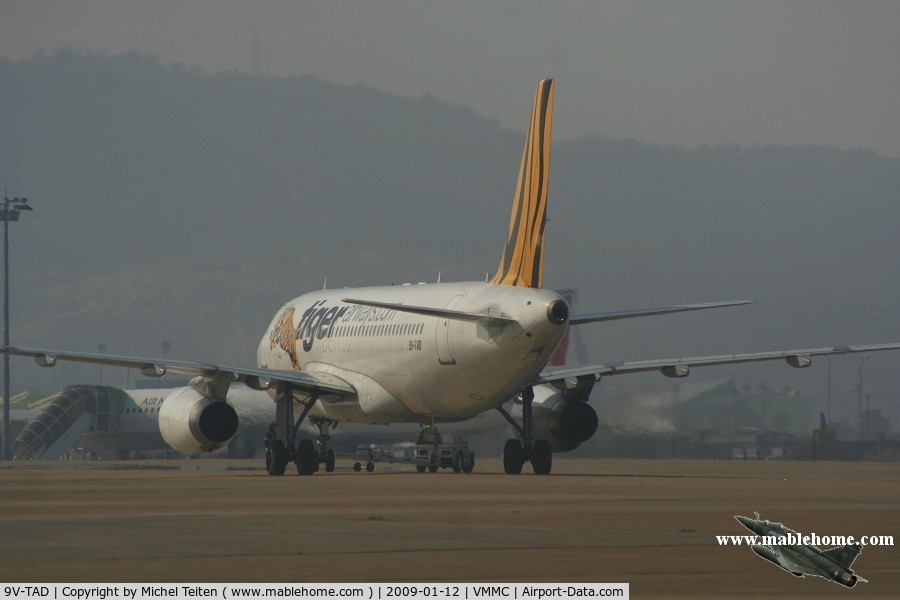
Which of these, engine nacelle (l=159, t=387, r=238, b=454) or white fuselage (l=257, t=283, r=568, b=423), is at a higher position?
white fuselage (l=257, t=283, r=568, b=423)

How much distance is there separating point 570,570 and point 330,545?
3.56 m

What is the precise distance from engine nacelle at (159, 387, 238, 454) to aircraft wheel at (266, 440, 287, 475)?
1.21 meters

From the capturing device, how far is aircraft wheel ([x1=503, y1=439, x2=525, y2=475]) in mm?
42406

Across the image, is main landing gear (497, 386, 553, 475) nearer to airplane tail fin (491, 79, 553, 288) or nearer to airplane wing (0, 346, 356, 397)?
airplane tail fin (491, 79, 553, 288)

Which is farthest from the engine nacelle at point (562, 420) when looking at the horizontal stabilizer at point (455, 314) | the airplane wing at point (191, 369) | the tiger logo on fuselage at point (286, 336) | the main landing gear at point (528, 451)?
the tiger logo on fuselage at point (286, 336)

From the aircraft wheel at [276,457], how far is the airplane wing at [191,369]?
1726 millimetres

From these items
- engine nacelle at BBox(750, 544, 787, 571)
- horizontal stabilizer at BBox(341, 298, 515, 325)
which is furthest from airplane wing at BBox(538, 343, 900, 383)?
engine nacelle at BBox(750, 544, 787, 571)

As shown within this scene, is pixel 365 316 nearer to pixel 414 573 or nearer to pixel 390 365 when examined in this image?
pixel 390 365

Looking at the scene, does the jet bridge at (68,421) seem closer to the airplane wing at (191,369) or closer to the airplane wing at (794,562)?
the airplane wing at (191,369)

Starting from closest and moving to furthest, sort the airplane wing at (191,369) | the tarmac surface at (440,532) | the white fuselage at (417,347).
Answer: the tarmac surface at (440,532)
the white fuselage at (417,347)
the airplane wing at (191,369)

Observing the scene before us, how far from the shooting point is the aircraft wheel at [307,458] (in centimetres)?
4238

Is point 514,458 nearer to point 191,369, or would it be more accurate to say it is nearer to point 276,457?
point 276,457

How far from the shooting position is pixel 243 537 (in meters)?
18.6

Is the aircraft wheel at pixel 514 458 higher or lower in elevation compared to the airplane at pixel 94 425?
lower
